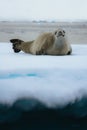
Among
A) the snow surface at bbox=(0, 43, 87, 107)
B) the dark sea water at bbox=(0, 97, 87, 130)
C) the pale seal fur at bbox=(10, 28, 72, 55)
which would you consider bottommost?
the pale seal fur at bbox=(10, 28, 72, 55)

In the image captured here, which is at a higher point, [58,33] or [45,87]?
[45,87]

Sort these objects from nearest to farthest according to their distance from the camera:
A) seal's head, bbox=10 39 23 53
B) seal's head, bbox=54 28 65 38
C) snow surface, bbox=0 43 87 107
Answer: snow surface, bbox=0 43 87 107
seal's head, bbox=54 28 65 38
seal's head, bbox=10 39 23 53

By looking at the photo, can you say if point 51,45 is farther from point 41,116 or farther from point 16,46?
point 41,116

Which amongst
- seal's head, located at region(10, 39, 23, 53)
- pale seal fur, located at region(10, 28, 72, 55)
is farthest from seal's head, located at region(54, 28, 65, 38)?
seal's head, located at region(10, 39, 23, 53)

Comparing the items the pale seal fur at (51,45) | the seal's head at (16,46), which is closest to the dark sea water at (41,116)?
the pale seal fur at (51,45)

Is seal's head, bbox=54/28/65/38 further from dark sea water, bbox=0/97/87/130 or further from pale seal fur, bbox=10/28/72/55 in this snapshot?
dark sea water, bbox=0/97/87/130

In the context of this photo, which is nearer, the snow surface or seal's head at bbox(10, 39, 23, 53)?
the snow surface

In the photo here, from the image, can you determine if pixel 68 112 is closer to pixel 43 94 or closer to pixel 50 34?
pixel 43 94

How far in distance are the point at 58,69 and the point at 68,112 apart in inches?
14.2

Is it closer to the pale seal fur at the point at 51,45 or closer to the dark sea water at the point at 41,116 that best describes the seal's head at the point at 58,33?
the pale seal fur at the point at 51,45

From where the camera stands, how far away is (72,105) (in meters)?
1.63

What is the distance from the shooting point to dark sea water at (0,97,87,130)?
160 cm

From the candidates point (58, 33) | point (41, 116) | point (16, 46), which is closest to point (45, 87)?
point (41, 116)

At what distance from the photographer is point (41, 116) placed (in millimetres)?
1640
